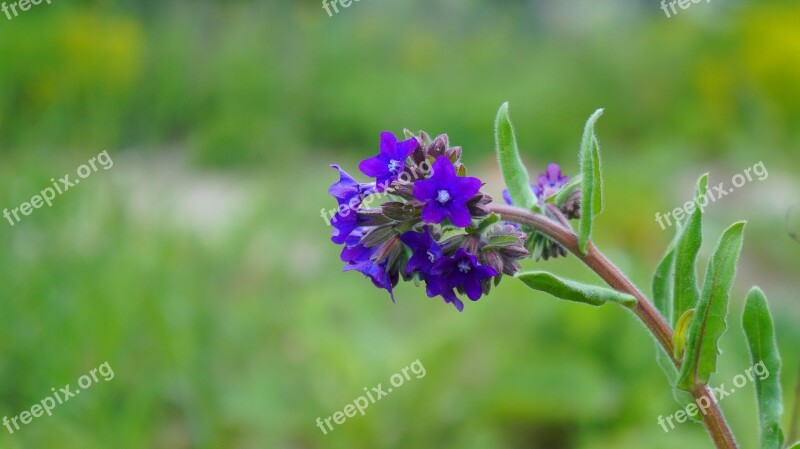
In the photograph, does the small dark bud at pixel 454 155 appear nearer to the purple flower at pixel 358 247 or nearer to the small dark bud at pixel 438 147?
the small dark bud at pixel 438 147

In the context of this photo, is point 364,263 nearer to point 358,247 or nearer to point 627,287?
point 358,247

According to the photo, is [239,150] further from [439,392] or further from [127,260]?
[439,392]

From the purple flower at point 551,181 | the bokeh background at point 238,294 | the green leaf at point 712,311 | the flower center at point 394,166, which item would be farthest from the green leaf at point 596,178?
the bokeh background at point 238,294

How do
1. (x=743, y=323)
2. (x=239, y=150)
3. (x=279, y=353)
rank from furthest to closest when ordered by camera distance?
1. (x=239, y=150)
2. (x=279, y=353)
3. (x=743, y=323)

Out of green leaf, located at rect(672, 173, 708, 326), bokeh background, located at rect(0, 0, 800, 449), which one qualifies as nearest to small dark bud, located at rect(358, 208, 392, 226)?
green leaf, located at rect(672, 173, 708, 326)

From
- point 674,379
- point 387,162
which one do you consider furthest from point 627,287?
point 387,162

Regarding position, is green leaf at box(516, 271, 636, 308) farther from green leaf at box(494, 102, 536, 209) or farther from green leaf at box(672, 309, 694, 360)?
green leaf at box(494, 102, 536, 209)

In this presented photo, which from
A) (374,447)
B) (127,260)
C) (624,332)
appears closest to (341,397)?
(374,447)

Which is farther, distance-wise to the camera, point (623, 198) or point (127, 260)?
point (623, 198)
